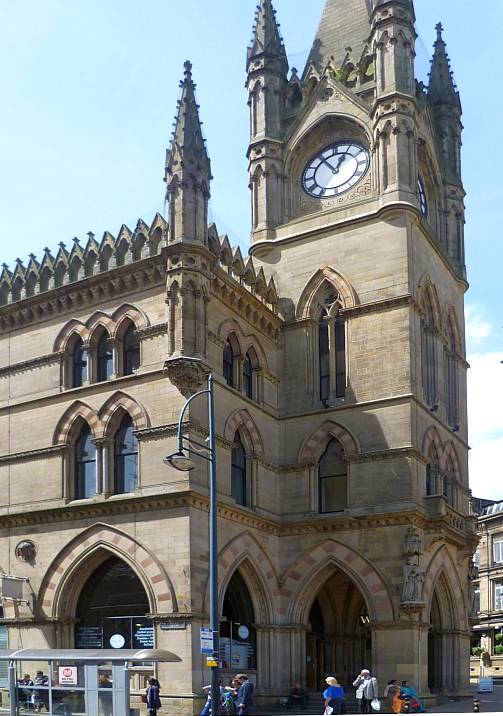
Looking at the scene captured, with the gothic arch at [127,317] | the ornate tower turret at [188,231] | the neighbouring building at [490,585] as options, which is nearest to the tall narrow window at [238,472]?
the ornate tower turret at [188,231]

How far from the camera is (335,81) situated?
132 feet

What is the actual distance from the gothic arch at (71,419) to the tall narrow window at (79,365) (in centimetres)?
88

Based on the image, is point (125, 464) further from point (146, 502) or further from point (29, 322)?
point (29, 322)

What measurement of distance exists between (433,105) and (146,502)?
77.9 ft

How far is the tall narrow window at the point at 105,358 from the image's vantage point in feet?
107

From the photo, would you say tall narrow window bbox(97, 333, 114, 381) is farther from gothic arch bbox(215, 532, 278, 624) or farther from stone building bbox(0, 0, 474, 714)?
gothic arch bbox(215, 532, 278, 624)

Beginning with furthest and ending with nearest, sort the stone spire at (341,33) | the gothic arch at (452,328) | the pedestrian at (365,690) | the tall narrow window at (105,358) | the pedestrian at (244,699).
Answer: the stone spire at (341,33) → the gothic arch at (452,328) → the tall narrow window at (105,358) → the pedestrian at (365,690) → the pedestrian at (244,699)

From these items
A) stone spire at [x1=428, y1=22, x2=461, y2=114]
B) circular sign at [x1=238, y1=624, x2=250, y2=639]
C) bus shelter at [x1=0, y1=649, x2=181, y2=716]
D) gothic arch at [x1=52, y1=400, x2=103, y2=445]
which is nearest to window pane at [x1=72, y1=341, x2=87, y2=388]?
gothic arch at [x1=52, y1=400, x2=103, y2=445]

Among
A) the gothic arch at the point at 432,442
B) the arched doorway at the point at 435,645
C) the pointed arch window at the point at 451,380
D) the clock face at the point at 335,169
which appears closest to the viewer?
the gothic arch at the point at 432,442

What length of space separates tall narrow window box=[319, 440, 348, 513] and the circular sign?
4876 millimetres

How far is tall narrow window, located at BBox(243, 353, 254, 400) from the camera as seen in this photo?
3488 cm

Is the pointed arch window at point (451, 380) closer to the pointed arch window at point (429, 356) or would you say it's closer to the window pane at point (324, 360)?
the pointed arch window at point (429, 356)

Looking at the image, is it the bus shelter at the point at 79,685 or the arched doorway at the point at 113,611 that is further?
the arched doorway at the point at 113,611

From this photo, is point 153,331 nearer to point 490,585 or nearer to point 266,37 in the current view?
point 266,37
